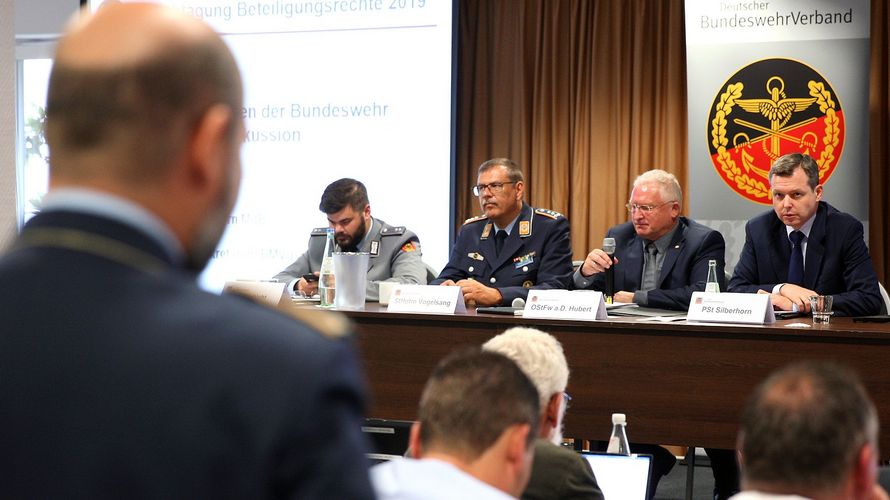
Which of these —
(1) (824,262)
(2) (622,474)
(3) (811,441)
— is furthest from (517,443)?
(1) (824,262)

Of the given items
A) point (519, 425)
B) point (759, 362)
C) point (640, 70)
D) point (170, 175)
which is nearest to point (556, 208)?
point (640, 70)

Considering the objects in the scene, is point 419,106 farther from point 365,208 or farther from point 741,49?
point 741,49

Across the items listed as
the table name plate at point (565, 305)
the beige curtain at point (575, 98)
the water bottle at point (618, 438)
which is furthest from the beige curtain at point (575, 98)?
the water bottle at point (618, 438)

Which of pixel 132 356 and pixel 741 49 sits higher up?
pixel 741 49

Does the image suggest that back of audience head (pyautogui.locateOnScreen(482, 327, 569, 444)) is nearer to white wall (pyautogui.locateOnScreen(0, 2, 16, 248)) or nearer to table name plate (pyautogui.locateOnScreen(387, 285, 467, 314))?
white wall (pyautogui.locateOnScreen(0, 2, 16, 248))

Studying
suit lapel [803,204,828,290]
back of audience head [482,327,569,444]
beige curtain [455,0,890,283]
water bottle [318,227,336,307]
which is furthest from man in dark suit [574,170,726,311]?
back of audience head [482,327,569,444]

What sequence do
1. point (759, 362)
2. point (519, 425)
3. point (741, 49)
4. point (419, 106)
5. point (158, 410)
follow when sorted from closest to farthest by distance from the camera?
point (158, 410), point (519, 425), point (759, 362), point (741, 49), point (419, 106)

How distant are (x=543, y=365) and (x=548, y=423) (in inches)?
5.7

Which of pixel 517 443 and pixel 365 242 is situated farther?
pixel 365 242

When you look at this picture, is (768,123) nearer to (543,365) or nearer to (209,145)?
(543,365)

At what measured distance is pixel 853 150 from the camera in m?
5.42

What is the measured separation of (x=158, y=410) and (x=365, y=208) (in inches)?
176

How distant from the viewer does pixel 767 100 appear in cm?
556

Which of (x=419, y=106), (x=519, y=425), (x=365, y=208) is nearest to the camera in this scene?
(x=519, y=425)
